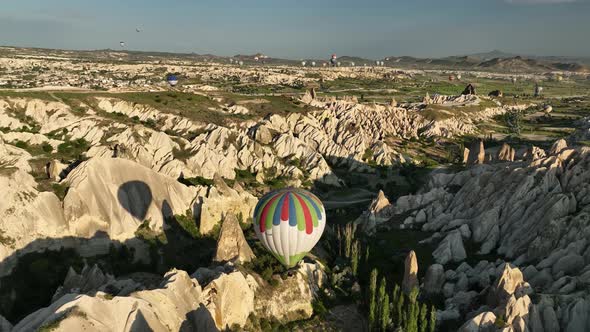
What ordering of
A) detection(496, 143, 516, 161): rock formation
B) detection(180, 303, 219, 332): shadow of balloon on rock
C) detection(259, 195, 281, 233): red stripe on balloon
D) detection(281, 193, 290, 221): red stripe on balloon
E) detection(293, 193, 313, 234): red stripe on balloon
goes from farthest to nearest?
detection(496, 143, 516, 161): rock formation < detection(259, 195, 281, 233): red stripe on balloon < detection(293, 193, 313, 234): red stripe on balloon < detection(281, 193, 290, 221): red stripe on balloon < detection(180, 303, 219, 332): shadow of balloon on rock

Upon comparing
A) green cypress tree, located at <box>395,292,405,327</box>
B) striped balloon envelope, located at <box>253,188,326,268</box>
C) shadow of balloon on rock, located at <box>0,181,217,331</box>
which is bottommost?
green cypress tree, located at <box>395,292,405,327</box>

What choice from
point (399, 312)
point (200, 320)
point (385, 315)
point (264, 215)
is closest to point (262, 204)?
point (264, 215)

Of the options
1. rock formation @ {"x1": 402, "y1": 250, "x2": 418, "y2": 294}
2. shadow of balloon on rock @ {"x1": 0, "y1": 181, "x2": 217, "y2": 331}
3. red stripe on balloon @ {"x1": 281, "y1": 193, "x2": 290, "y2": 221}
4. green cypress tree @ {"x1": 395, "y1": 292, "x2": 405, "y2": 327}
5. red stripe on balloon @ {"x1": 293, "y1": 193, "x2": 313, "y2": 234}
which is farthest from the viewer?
rock formation @ {"x1": 402, "y1": 250, "x2": 418, "y2": 294}

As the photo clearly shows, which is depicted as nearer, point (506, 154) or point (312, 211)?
point (312, 211)

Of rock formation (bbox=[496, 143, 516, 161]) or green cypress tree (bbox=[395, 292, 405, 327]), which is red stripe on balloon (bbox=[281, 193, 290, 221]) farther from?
rock formation (bbox=[496, 143, 516, 161])

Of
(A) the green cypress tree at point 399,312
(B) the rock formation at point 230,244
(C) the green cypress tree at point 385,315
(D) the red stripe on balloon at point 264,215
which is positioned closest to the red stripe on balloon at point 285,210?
(D) the red stripe on balloon at point 264,215

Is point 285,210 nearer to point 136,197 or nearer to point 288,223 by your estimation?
point 288,223

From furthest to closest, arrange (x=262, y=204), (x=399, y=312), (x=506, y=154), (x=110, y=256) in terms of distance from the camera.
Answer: (x=506, y=154), (x=110, y=256), (x=262, y=204), (x=399, y=312)

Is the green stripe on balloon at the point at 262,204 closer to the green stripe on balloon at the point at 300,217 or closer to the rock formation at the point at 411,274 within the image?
the green stripe on balloon at the point at 300,217

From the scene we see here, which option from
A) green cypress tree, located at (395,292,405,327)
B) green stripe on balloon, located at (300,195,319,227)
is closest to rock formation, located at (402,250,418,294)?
green cypress tree, located at (395,292,405,327)

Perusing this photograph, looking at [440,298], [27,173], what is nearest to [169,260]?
[27,173]

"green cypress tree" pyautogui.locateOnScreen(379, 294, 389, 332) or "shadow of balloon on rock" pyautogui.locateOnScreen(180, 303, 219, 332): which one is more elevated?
"shadow of balloon on rock" pyautogui.locateOnScreen(180, 303, 219, 332)
